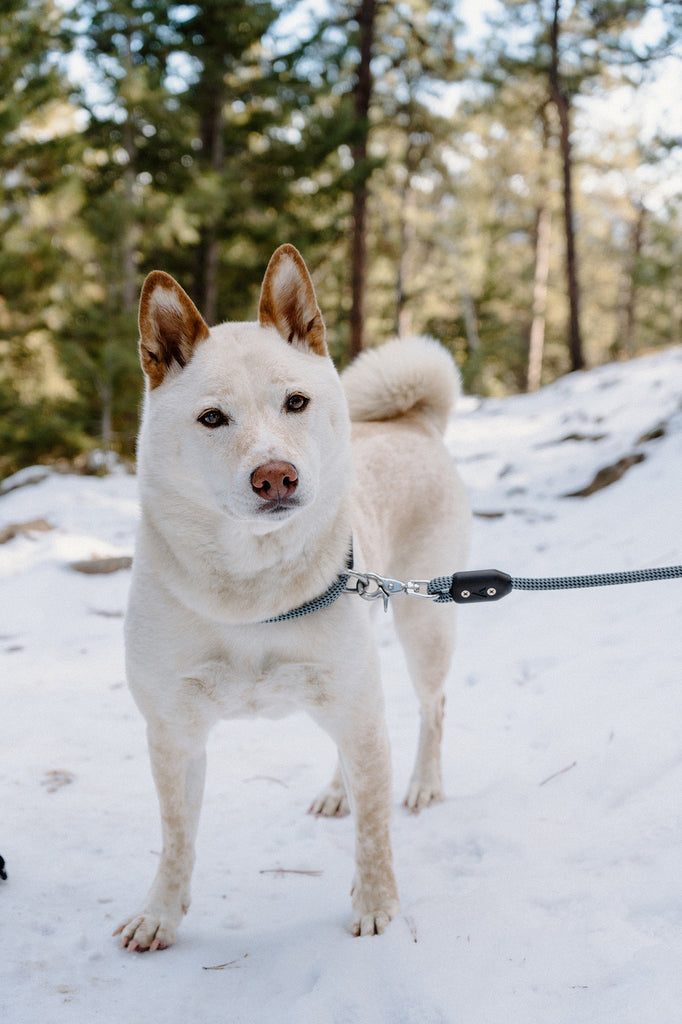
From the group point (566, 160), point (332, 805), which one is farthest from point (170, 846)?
point (566, 160)

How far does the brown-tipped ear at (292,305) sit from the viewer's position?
196 cm

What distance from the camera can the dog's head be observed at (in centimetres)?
162

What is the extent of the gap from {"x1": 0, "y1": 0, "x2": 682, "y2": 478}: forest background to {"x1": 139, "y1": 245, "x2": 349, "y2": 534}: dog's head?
7.59m

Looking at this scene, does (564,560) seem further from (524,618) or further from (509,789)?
(509,789)

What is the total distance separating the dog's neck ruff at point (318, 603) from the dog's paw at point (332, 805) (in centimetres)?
120

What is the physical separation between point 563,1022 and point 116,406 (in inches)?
361

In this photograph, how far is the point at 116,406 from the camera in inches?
379

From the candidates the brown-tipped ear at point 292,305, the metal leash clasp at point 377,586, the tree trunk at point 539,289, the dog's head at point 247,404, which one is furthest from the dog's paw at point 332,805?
the tree trunk at point 539,289

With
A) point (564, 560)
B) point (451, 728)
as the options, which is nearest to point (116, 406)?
point (564, 560)

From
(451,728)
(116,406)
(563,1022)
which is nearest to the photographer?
(563,1022)

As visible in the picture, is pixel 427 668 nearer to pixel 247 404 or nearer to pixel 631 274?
pixel 247 404

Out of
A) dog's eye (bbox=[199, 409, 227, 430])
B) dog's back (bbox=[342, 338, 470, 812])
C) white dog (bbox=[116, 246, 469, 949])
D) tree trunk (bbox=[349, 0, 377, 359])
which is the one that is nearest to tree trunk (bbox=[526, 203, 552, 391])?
tree trunk (bbox=[349, 0, 377, 359])

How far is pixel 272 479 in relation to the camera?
1.57 meters

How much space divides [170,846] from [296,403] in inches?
51.3
